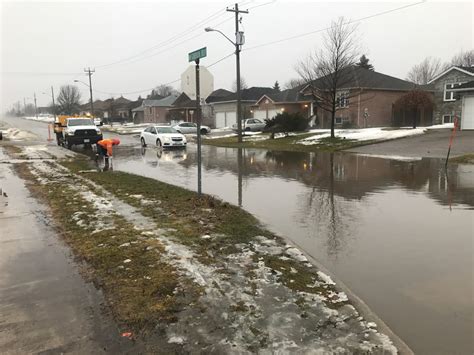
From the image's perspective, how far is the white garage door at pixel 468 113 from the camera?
2930 centimetres

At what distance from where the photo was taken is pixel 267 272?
5031mm

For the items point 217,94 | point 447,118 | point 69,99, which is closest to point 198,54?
point 447,118

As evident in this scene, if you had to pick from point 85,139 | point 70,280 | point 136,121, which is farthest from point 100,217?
point 136,121

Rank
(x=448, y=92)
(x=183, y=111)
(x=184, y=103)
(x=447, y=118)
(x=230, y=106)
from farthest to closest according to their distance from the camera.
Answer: (x=184, y=103)
(x=183, y=111)
(x=230, y=106)
(x=447, y=118)
(x=448, y=92)

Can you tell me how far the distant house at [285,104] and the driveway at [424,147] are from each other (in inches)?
772

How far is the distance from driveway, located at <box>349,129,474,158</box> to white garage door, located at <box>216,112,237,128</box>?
3295 cm

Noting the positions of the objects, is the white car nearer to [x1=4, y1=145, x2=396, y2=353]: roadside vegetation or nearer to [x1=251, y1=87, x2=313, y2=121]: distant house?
[x1=4, y1=145, x2=396, y2=353]: roadside vegetation

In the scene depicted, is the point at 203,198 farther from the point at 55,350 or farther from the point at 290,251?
the point at 55,350

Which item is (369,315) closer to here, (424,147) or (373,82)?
(424,147)

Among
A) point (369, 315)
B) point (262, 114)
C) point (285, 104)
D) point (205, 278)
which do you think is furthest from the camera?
point (262, 114)

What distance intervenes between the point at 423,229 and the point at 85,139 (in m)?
23.3

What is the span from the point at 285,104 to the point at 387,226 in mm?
41100

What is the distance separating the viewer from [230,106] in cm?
5706

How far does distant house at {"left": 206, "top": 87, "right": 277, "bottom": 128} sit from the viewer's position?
183 feet
